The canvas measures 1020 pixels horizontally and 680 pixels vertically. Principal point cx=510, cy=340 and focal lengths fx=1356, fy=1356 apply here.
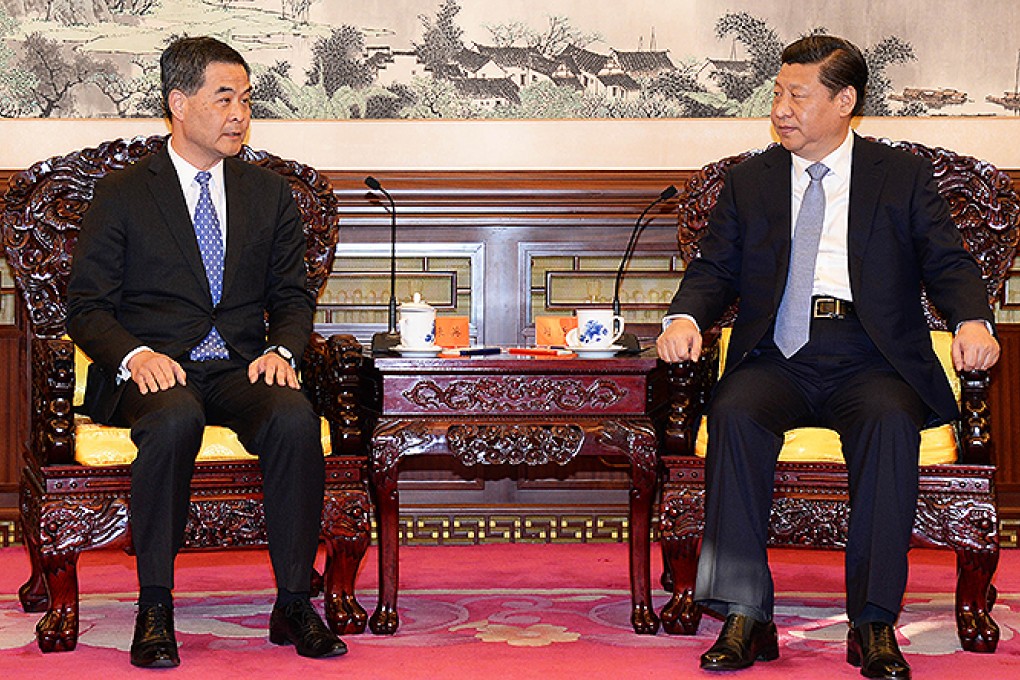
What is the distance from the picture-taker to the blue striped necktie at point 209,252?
10.7ft

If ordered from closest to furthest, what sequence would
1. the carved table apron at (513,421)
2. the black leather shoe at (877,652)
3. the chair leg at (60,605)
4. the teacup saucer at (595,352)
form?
the black leather shoe at (877,652)
the chair leg at (60,605)
the carved table apron at (513,421)
the teacup saucer at (595,352)

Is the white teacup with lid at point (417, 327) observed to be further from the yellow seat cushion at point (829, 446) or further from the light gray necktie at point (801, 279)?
the light gray necktie at point (801, 279)

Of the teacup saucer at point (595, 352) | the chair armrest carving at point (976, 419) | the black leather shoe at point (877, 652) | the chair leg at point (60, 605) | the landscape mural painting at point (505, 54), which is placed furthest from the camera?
the landscape mural painting at point (505, 54)

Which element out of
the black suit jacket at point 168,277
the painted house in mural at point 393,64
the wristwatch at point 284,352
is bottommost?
the wristwatch at point 284,352

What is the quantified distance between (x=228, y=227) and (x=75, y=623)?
99 centimetres

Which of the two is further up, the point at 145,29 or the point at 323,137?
the point at 145,29

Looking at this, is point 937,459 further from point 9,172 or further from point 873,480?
point 9,172

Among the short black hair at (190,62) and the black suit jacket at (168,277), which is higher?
the short black hair at (190,62)

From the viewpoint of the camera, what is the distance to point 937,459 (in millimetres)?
3043

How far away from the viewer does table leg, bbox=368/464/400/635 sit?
3.12 metres

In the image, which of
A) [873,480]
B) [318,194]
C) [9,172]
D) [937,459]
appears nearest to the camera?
[873,480]

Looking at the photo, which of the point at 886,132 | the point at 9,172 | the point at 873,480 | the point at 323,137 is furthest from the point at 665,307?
the point at 9,172

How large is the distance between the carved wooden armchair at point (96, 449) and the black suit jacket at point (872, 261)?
87cm

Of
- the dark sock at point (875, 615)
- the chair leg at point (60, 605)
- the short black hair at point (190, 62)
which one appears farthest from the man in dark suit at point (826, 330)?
the chair leg at point (60, 605)
